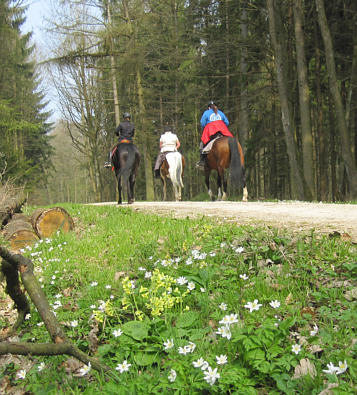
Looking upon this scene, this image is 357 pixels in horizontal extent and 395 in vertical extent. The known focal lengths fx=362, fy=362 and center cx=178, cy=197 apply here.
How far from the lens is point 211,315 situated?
306 centimetres

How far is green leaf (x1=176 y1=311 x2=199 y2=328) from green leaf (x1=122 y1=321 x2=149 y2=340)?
0.92ft

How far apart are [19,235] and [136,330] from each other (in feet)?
18.3

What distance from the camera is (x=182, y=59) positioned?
20359mm

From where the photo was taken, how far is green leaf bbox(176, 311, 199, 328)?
9.91ft

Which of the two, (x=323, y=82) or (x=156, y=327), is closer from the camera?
(x=156, y=327)

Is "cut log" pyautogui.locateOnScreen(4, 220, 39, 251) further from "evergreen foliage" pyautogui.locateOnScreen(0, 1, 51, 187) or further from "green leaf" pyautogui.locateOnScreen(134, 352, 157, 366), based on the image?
"green leaf" pyautogui.locateOnScreen(134, 352, 157, 366)

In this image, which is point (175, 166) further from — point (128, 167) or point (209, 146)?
point (128, 167)

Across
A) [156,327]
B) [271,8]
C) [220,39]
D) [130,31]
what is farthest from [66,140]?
[156,327]

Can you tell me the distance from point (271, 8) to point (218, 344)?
551 inches

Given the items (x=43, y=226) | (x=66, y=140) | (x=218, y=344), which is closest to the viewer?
(x=218, y=344)

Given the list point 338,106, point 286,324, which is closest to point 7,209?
point 286,324

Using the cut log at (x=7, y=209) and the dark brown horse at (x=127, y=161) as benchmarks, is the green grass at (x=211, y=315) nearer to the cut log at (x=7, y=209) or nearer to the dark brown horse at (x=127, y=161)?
the cut log at (x=7, y=209)

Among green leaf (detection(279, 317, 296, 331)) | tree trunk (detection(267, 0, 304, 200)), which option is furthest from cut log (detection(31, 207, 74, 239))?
tree trunk (detection(267, 0, 304, 200))

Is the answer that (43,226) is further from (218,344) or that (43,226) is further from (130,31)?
(130,31)
